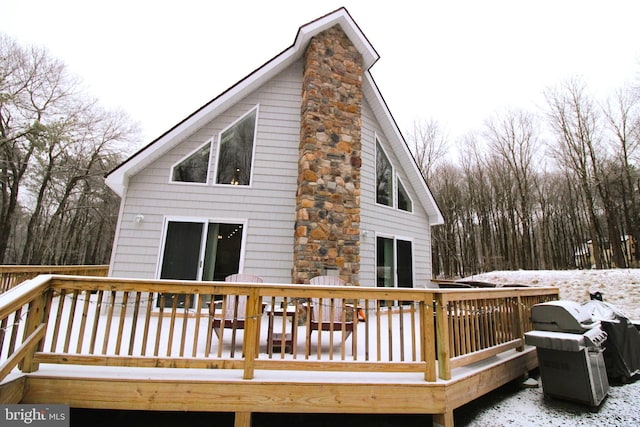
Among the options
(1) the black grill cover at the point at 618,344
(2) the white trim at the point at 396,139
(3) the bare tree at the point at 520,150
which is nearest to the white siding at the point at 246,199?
(2) the white trim at the point at 396,139

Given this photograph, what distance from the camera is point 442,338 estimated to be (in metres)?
3.19

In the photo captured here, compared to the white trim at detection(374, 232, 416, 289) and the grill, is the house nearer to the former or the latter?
the white trim at detection(374, 232, 416, 289)

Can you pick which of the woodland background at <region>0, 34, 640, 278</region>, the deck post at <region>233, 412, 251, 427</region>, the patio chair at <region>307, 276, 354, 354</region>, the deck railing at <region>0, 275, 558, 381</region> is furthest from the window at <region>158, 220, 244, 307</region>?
the woodland background at <region>0, 34, 640, 278</region>

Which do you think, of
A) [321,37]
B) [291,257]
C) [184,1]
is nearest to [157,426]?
[291,257]

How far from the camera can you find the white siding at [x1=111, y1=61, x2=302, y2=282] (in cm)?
601

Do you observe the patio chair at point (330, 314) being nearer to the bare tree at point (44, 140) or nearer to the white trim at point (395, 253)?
the white trim at point (395, 253)

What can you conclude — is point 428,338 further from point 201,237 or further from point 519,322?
point 201,237

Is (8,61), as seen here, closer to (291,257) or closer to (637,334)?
(291,257)

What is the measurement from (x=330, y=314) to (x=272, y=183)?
12.7 feet

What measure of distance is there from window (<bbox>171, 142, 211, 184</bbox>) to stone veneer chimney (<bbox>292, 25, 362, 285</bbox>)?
6.58 feet

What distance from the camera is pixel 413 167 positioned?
833cm

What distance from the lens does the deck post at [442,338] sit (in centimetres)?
316

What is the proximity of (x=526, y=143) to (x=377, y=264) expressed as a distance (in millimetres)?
15997

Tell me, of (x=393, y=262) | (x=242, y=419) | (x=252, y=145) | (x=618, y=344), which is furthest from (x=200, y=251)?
(x=618, y=344)
